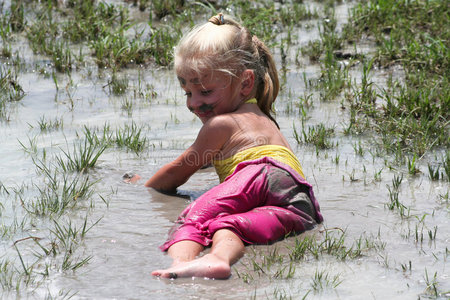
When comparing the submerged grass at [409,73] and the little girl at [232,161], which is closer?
the little girl at [232,161]

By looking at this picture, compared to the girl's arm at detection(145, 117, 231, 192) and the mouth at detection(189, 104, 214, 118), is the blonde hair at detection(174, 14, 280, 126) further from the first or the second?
the girl's arm at detection(145, 117, 231, 192)

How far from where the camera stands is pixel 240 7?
30.8 feet

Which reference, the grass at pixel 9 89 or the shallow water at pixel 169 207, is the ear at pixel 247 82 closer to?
the shallow water at pixel 169 207

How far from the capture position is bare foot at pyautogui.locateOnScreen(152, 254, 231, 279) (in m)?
3.55

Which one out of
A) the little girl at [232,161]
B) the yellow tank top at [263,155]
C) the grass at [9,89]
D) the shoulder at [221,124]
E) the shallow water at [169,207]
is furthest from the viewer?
the grass at [9,89]

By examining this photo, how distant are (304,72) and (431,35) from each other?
72.0 inches

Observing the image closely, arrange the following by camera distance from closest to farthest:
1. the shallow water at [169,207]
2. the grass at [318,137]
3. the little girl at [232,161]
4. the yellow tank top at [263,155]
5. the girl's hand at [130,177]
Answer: the shallow water at [169,207]
the little girl at [232,161]
the yellow tank top at [263,155]
the girl's hand at [130,177]
the grass at [318,137]

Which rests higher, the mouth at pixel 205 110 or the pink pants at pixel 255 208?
the mouth at pixel 205 110

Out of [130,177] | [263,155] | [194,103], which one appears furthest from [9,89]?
[263,155]

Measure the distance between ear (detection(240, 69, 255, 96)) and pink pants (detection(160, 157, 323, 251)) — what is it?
662mm

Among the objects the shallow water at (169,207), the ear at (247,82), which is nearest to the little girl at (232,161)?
the ear at (247,82)

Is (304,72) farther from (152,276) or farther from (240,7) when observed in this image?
(152,276)

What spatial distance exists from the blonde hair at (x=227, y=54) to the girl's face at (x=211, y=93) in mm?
57

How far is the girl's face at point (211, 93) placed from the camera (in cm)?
488
